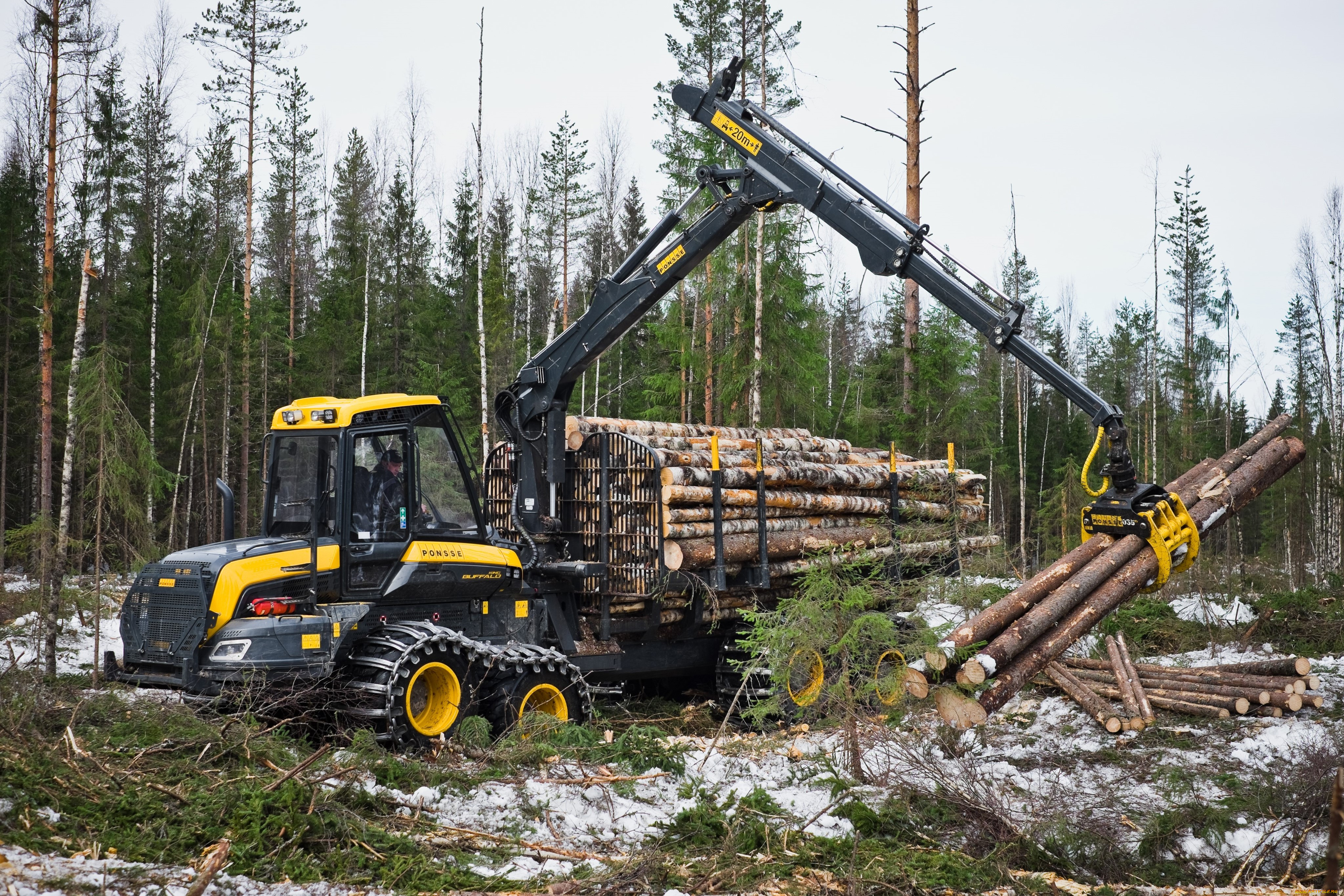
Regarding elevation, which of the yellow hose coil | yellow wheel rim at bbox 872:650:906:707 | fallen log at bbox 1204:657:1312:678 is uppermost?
the yellow hose coil

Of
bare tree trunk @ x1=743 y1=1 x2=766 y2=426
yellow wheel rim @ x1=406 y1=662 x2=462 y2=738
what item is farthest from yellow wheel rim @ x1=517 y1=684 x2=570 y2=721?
bare tree trunk @ x1=743 y1=1 x2=766 y2=426

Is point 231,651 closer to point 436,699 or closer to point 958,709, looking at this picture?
point 436,699

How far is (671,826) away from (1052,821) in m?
2.30

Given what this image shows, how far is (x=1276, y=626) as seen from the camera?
1167 centimetres

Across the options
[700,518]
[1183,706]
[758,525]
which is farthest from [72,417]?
[1183,706]

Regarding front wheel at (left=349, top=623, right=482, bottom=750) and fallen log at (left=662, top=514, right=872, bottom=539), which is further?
fallen log at (left=662, top=514, right=872, bottom=539)

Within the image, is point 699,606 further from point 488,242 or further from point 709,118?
point 488,242

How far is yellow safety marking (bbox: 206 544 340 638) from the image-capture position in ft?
25.4

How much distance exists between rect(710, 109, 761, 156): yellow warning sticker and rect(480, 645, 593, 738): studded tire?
17.1 ft

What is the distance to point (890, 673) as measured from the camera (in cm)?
743

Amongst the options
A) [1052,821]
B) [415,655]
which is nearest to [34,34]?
[415,655]

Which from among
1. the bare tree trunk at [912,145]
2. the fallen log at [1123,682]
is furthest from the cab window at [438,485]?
the bare tree trunk at [912,145]

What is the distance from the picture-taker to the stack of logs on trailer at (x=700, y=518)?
963cm

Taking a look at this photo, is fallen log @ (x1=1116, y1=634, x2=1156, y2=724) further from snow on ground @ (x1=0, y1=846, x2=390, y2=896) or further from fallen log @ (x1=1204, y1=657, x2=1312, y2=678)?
snow on ground @ (x1=0, y1=846, x2=390, y2=896)
